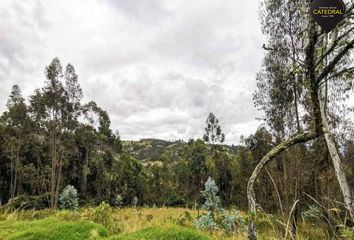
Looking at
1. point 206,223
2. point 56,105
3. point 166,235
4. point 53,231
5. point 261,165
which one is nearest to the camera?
point 166,235

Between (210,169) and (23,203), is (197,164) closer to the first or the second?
(210,169)

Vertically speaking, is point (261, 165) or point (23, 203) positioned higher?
point (261, 165)

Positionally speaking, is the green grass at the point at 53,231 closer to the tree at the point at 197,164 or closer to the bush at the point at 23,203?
the bush at the point at 23,203

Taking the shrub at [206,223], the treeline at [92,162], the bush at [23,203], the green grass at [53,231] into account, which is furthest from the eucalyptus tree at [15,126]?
the green grass at [53,231]

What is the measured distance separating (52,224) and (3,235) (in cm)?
37

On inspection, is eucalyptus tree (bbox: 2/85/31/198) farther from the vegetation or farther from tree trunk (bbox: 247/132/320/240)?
tree trunk (bbox: 247/132/320/240)

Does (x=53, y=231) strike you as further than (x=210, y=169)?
No

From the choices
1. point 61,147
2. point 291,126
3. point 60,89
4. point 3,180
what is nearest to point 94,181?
point 3,180

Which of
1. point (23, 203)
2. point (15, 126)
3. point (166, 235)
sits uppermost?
point (15, 126)

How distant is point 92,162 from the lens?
120 feet

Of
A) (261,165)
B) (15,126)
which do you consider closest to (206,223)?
(261,165)

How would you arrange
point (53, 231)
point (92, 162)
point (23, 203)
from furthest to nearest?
point (92, 162)
point (23, 203)
point (53, 231)

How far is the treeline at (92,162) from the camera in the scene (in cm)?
2297

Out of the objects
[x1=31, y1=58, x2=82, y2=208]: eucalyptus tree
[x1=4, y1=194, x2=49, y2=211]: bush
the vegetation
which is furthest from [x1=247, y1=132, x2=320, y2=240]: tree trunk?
[x1=31, y1=58, x2=82, y2=208]: eucalyptus tree
